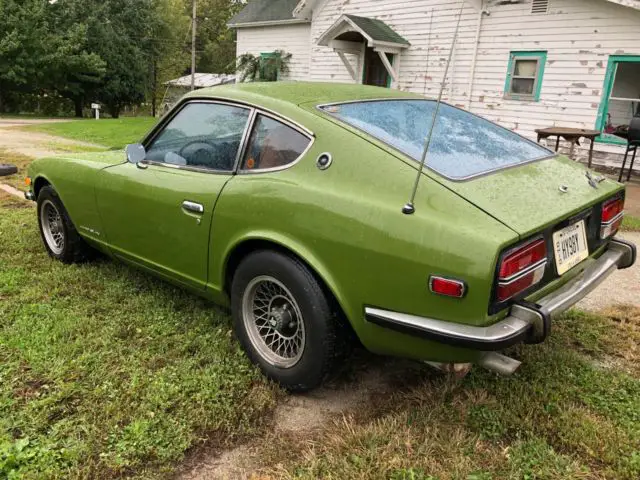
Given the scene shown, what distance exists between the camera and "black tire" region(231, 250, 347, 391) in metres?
2.42

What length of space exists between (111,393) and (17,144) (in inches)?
462

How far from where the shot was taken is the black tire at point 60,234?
409 cm

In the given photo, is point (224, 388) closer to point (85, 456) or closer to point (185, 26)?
point (85, 456)

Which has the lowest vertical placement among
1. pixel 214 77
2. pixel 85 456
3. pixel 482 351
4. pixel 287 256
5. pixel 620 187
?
pixel 85 456

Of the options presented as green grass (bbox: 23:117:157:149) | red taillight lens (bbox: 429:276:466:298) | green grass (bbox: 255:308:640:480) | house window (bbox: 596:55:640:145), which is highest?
house window (bbox: 596:55:640:145)

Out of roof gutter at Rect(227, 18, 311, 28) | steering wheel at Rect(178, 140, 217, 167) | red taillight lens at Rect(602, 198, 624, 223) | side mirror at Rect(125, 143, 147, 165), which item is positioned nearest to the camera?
red taillight lens at Rect(602, 198, 624, 223)

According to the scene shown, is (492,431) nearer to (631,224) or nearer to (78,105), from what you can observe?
(631,224)

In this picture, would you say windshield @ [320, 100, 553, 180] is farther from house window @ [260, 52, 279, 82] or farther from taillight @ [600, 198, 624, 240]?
house window @ [260, 52, 279, 82]

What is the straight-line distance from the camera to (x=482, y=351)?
80.4 inches

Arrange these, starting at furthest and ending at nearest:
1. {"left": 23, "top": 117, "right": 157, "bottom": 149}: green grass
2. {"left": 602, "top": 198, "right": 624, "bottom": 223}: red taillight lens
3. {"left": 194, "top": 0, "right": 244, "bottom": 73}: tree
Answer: {"left": 194, "top": 0, "right": 244, "bottom": 73}: tree → {"left": 23, "top": 117, "right": 157, "bottom": 149}: green grass → {"left": 602, "top": 198, "right": 624, "bottom": 223}: red taillight lens

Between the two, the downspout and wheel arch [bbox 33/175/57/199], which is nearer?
wheel arch [bbox 33/175/57/199]

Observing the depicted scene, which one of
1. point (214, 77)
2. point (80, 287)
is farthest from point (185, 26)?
point (80, 287)

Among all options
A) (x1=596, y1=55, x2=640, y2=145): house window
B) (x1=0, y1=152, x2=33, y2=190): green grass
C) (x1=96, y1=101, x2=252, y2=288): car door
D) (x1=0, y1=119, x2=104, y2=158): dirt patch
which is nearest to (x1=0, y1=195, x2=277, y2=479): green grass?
(x1=96, y1=101, x2=252, y2=288): car door

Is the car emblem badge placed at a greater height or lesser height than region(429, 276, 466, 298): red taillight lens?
greater
